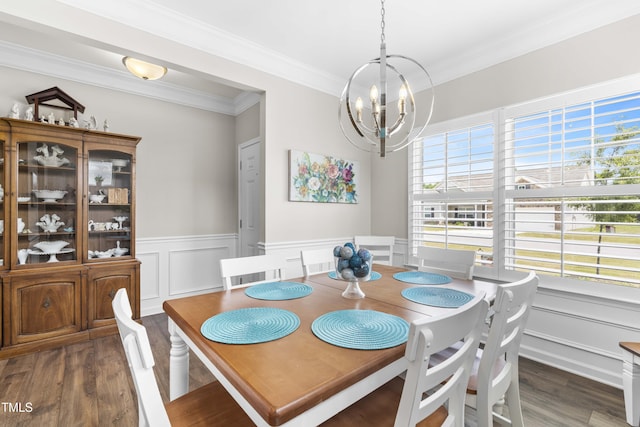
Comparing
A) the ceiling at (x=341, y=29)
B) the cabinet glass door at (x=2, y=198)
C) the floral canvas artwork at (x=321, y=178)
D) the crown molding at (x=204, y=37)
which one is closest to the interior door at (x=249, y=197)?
the floral canvas artwork at (x=321, y=178)

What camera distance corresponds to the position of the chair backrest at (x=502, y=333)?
45.2 inches

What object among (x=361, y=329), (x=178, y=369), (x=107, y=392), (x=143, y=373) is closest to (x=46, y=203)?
(x=107, y=392)

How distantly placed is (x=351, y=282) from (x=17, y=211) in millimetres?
2956

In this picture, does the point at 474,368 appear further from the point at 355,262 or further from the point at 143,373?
the point at 143,373

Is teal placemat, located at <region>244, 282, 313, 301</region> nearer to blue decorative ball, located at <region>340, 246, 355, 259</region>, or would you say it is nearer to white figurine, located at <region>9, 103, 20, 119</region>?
blue decorative ball, located at <region>340, 246, 355, 259</region>

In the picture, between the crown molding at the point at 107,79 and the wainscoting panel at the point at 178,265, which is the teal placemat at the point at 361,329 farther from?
the crown molding at the point at 107,79

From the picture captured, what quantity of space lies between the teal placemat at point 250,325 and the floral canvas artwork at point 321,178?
1853 millimetres

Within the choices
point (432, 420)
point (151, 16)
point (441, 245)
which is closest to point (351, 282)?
point (432, 420)

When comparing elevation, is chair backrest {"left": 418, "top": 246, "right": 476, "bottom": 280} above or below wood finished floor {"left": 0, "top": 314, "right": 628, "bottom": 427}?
above

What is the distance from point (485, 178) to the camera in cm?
275

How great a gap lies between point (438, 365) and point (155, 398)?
2.54ft

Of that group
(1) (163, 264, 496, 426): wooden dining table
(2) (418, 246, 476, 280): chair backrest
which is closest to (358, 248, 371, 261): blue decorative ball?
(1) (163, 264, 496, 426): wooden dining table

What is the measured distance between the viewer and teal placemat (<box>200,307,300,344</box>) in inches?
42.7

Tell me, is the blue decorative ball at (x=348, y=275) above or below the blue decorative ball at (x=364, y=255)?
below
